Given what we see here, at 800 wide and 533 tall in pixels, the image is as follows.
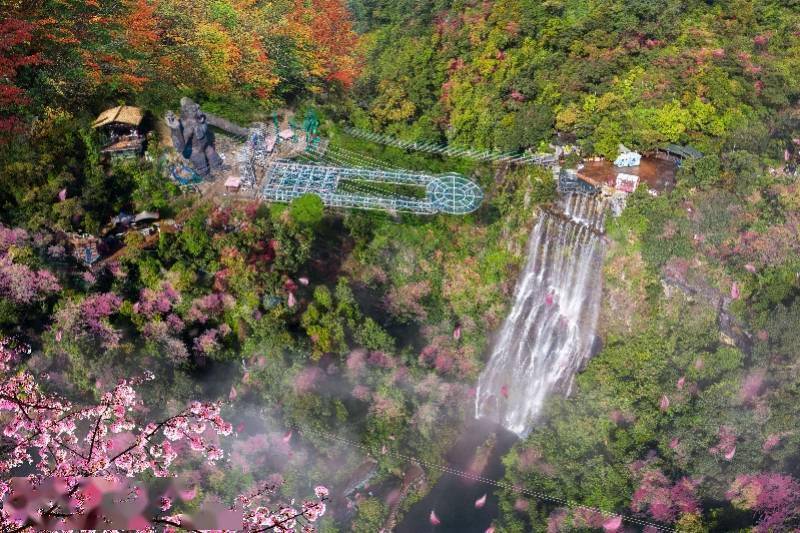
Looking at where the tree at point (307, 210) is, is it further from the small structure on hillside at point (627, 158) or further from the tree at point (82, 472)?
the small structure on hillside at point (627, 158)

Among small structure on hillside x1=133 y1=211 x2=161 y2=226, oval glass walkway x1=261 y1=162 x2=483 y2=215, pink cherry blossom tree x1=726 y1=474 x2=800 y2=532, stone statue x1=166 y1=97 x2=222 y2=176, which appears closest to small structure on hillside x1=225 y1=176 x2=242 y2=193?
oval glass walkway x1=261 y1=162 x2=483 y2=215

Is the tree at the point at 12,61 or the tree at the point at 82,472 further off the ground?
the tree at the point at 12,61

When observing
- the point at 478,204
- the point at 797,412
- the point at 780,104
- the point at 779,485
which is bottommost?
the point at 779,485

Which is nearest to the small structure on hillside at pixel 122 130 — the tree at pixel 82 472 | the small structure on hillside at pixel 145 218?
the small structure on hillside at pixel 145 218

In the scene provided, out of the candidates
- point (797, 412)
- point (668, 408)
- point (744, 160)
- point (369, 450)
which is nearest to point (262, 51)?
point (369, 450)

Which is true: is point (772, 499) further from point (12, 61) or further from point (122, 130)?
point (12, 61)

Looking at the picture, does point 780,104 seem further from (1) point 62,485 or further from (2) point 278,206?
(1) point 62,485

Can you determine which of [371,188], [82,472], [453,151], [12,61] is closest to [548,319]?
[453,151]
